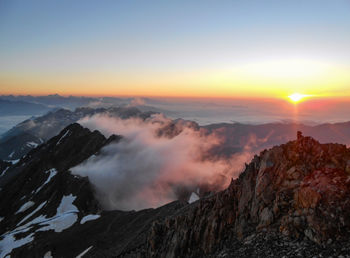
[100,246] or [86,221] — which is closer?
[100,246]

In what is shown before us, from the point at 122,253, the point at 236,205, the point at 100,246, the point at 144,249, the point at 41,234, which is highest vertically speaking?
the point at 236,205

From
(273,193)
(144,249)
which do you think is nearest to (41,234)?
(144,249)

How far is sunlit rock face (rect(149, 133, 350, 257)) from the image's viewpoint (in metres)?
22.7

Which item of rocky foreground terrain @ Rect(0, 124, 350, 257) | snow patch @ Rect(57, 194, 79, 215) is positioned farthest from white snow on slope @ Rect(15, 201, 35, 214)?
rocky foreground terrain @ Rect(0, 124, 350, 257)

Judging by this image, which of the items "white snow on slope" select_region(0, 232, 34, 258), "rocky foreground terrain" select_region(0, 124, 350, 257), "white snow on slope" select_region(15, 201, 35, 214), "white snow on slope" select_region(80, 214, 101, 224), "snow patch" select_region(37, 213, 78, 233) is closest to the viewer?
"rocky foreground terrain" select_region(0, 124, 350, 257)

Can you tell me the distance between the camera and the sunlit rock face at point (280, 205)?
22702 millimetres

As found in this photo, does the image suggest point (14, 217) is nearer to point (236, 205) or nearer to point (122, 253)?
point (122, 253)

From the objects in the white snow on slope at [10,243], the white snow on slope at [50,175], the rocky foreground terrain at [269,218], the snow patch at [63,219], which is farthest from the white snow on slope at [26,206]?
the rocky foreground terrain at [269,218]

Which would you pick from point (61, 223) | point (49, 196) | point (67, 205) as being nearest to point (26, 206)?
point (49, 196)

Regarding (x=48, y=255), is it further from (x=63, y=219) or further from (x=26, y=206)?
(x=26, y=206)

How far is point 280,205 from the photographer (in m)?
Answer: 27.1

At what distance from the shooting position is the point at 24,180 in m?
176

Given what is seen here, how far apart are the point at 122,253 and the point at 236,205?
1139 inches

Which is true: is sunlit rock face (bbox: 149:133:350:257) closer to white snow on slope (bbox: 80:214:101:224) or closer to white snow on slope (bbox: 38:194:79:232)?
white snow on slope (bbox: 80:214:101:224)
